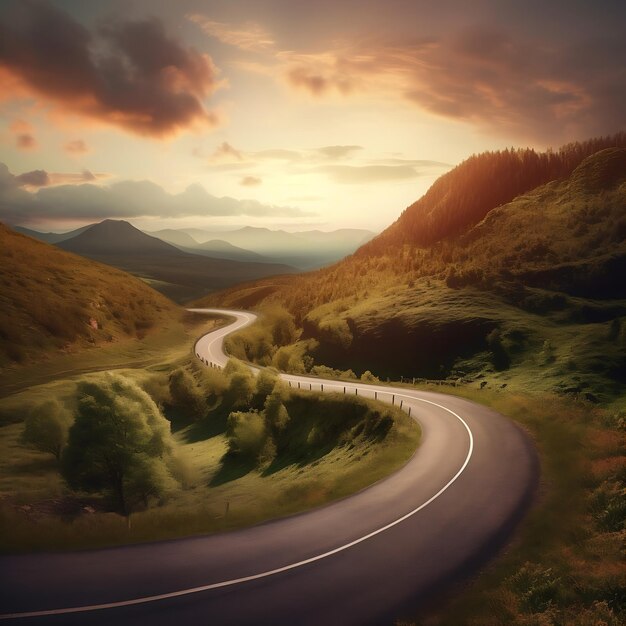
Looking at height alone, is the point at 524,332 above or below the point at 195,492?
above

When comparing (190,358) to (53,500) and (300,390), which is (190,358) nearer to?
(300,390)

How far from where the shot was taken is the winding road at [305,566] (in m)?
14.4

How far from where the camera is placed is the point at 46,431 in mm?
48562

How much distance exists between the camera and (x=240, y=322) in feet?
390

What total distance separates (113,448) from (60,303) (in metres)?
80.1

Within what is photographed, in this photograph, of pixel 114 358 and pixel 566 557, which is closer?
pixel 566 557

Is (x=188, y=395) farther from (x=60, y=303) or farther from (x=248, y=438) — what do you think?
(x=60, y=303)

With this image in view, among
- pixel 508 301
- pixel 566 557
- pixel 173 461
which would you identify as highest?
pixel 508 301

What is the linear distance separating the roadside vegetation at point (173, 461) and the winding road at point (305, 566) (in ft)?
5.46

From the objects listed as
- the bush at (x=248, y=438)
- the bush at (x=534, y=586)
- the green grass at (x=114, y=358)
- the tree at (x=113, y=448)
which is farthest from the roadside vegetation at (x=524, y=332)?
the tree at (x=113, y=448)

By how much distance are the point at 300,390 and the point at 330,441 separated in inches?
425

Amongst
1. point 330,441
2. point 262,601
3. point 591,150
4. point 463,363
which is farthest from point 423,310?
point 591,150

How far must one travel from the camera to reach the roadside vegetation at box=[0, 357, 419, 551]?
21266mm

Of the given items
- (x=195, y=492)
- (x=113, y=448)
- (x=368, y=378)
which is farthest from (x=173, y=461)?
(x=368, y=378)
